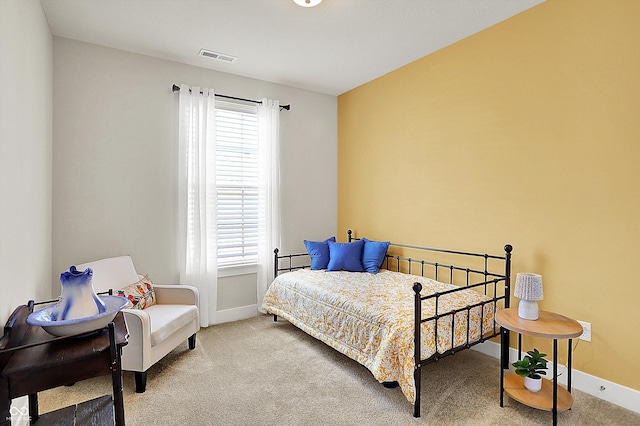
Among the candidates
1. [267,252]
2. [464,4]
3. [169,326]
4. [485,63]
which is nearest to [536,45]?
[485,63]

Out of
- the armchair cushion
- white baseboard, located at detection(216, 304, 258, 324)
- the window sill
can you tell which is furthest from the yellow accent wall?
the armchair cushion

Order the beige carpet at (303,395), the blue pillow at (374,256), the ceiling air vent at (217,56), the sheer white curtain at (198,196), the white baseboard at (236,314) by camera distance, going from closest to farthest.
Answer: the beige carpet at (303,395)
the ceiling air vent at (217,56)
the sheer white curtain at (198,196)
the blue pillow at (374,256)
the white baseboard at (236,314)

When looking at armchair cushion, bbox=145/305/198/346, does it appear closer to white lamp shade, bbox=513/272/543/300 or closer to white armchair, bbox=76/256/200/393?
white armchair, bbox=76/256/200/393

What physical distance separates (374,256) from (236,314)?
1683 millimetres

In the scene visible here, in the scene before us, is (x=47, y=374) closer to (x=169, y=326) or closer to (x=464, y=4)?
(x=169, y=326)

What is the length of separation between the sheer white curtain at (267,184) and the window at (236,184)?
2.4 inches

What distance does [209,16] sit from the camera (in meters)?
2.73

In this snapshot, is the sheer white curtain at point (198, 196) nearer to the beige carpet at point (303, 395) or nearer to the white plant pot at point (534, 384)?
the beige carpet at point (303, 395)

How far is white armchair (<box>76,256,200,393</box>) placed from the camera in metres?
2.42

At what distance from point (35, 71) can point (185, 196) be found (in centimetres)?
154

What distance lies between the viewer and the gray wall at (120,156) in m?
3.07

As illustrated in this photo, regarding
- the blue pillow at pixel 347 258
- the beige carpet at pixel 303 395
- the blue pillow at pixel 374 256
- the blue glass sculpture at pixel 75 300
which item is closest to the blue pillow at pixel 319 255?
the blue pillow at pixel 347 258

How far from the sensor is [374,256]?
378 centimetres

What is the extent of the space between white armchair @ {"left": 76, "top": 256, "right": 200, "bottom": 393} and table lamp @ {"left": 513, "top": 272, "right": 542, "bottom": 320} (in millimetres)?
2496
